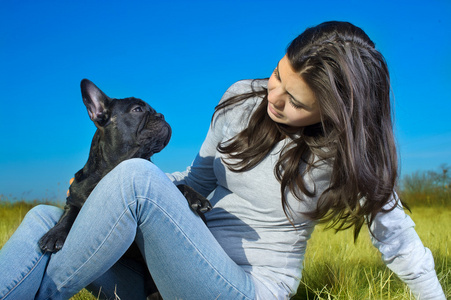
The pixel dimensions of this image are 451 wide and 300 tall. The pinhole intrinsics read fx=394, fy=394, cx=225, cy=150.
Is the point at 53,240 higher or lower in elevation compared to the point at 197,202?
lower

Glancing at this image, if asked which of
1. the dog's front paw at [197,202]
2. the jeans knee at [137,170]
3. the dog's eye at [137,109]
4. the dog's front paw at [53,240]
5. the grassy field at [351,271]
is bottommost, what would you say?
the grassy field at [351,271]

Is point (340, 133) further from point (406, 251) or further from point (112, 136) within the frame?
point (112, 136)

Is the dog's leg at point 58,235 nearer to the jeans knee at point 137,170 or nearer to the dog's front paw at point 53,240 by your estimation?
the dog's front paw at point 53,240

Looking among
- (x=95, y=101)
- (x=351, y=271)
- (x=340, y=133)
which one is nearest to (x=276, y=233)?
(x=340, y=133)

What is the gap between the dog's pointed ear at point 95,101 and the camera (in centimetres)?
235

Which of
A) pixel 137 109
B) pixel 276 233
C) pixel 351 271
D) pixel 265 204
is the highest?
pixel 137 109

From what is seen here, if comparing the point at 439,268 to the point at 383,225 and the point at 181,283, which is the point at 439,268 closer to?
the point at 383,225

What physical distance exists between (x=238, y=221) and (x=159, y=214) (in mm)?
458

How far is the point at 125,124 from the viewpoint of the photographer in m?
2.33

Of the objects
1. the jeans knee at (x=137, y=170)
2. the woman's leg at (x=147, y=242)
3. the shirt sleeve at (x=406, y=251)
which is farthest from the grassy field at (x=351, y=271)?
the jeans knee at (x=137, y=170)

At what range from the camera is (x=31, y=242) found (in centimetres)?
167

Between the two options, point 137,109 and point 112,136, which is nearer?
point 112,136

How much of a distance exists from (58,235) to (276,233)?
97 centimetres

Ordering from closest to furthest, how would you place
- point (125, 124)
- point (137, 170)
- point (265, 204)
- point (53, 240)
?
point (137, 170)
point (53, 240)
point (265, 204)
point (125, 124)
